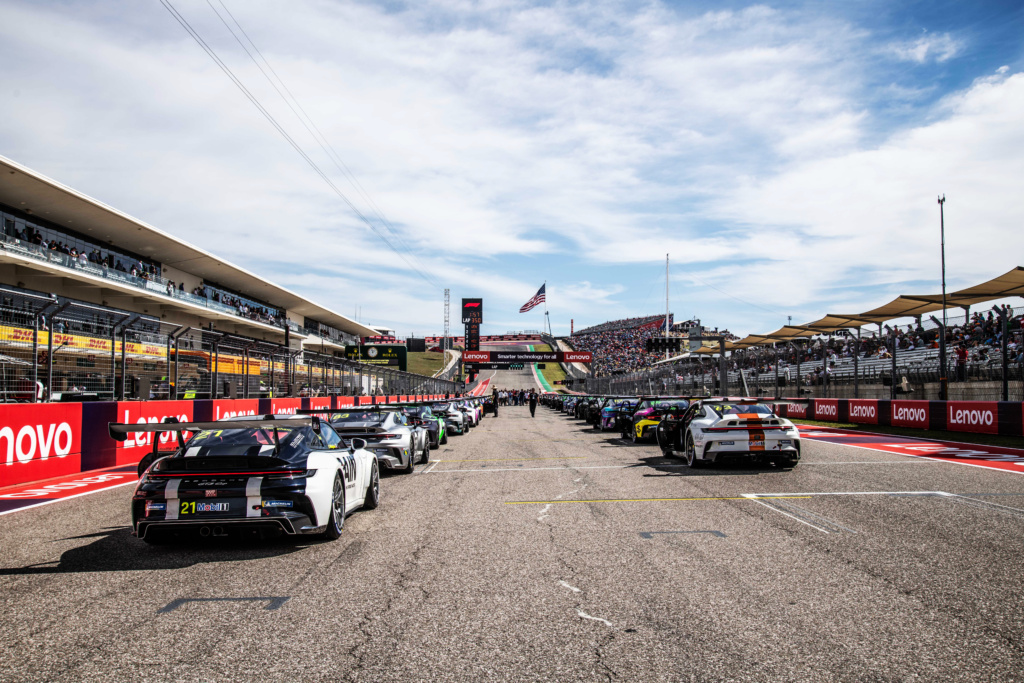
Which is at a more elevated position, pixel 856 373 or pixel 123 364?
pixel 123 364

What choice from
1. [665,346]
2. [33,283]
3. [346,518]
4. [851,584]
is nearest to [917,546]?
[851,584]

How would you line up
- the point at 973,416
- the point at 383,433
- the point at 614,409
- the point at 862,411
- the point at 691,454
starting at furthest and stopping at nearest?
1. the point at 614,409
2. the point at 862,411
3. the point at 973,416
4. the point at 691,454
5. the point at 383,433

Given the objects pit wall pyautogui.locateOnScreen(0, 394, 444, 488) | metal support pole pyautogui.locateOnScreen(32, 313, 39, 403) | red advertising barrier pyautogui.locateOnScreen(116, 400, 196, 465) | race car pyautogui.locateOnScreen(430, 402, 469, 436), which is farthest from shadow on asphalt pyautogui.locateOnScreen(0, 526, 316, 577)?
race car pyautogui.locateOnScreen(430, 402, 469, 436)

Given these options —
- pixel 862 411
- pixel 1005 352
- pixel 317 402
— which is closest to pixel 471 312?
pixel 317 402

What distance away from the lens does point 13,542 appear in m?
6.77

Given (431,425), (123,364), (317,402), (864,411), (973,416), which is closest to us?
(123,364)

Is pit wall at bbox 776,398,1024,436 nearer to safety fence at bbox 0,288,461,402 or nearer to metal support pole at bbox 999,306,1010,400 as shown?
metal support pole at bbox 999,306,1010,400

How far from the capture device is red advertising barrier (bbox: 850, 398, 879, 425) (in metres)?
22.8

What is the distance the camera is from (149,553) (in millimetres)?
6363

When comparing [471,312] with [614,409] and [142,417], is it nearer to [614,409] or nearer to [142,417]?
[614,409]

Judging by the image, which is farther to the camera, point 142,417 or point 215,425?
point 142,417

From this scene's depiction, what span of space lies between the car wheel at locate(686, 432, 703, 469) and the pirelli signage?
83.6m

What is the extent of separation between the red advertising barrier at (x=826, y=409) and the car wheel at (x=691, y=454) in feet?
46.1

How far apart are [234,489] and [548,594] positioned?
9.47 ft
